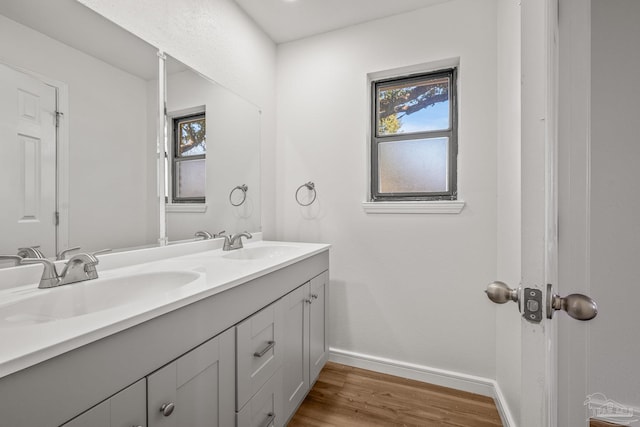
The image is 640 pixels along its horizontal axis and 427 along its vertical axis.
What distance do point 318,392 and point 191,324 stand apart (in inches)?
50.3

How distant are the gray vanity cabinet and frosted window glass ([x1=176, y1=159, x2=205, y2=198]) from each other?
0.80 metres

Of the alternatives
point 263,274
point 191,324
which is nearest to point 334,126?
point 263,274

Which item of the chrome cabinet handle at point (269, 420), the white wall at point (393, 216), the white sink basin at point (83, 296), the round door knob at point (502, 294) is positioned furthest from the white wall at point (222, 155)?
the round door knob at point (502, 294)

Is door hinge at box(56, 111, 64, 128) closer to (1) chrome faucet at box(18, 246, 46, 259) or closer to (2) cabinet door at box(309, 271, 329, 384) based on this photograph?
(1) chrome faucet at box(18, 246, 46, 259)

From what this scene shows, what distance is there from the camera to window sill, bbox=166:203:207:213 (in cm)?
145

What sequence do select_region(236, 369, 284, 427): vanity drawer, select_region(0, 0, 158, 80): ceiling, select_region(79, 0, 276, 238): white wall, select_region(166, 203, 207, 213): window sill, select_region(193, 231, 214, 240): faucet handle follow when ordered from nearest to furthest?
select_region(0, 0, 158, 80): ceiling → select_region(236, 369, 284, 427): vanity drawer → select_region(79, 0, 276, 238): white wall → select_region(166, 203, 207, 213): window sill → select_region(193, 231, 214, 240): faucet handle

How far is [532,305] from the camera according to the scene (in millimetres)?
563

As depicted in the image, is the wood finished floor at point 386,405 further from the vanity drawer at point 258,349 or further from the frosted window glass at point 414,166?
the frosted window glass at point 414,166

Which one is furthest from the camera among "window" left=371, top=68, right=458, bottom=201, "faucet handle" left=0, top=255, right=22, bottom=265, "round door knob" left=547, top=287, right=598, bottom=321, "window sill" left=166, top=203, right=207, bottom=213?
"window" left=371, top=68, right=458, bottom=201

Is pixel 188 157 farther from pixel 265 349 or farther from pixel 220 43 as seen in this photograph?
pixel 265 349

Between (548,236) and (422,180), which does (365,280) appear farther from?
(548,236)

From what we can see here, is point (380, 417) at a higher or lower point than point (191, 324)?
lower

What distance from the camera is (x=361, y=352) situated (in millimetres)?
2051

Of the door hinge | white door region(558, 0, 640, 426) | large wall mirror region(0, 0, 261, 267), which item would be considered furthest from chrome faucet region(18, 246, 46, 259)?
white door region(558, 0, 640, 426)
